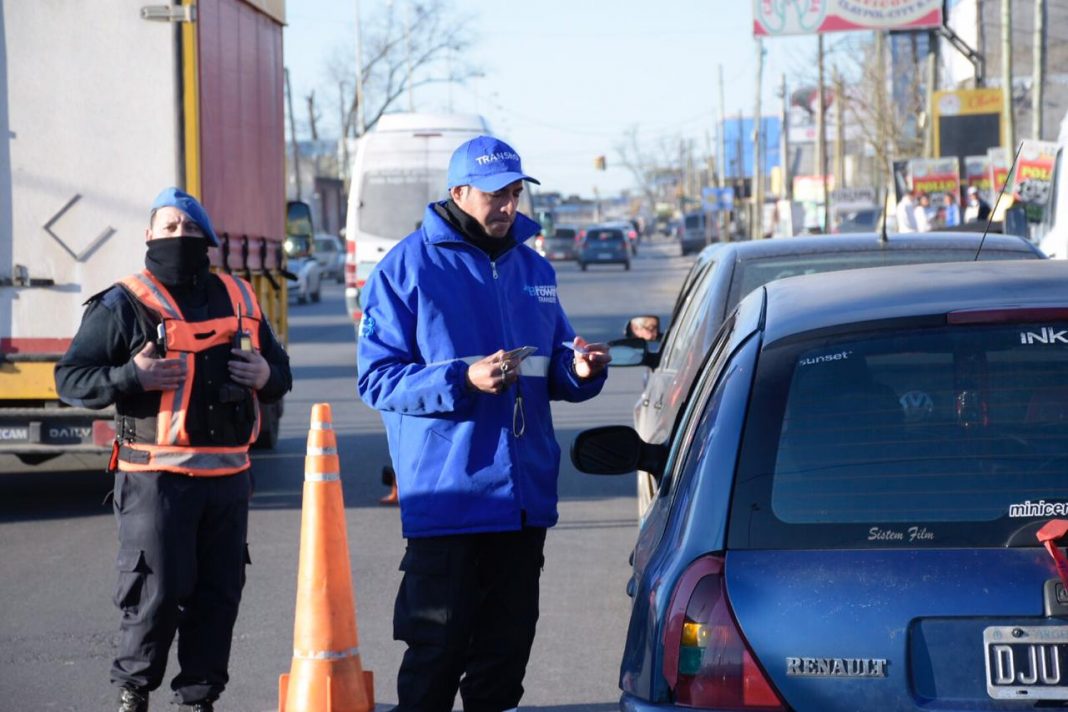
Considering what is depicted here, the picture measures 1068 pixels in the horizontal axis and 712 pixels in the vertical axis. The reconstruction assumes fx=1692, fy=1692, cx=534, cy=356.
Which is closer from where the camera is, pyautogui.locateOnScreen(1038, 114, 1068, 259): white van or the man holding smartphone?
the man holding smartphone

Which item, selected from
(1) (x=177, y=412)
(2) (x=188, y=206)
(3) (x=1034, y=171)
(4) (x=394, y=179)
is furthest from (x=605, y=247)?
(1) (x=177, y=412)

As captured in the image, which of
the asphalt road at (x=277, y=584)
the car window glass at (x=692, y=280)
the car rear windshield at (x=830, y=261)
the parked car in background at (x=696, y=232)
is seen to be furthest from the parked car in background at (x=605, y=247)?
the car rear windshield at (x=830, y=261)

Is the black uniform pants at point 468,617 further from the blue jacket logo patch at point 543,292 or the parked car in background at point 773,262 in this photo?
the parked car in background at point 773,262

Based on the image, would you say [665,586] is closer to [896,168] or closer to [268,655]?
[268,655]

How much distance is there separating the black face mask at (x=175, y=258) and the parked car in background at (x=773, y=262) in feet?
6.59

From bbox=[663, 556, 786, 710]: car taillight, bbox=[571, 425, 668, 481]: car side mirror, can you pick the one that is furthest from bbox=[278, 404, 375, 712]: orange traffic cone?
bbox=[663, 556, 786, 710]: car taillight

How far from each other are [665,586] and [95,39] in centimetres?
741

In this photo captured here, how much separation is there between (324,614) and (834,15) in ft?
122

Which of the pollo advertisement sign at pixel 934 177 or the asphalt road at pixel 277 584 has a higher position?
the pollo advertisement sign at pixel 934 177

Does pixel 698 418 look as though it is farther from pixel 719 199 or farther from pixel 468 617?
pixel 719 199

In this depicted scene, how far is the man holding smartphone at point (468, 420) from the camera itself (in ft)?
14.9

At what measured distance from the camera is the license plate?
121 inches

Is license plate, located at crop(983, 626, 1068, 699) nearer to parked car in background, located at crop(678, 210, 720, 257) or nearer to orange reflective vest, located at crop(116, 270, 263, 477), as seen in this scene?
orange reflective vest, located at crop(116, 270, 263, 477)

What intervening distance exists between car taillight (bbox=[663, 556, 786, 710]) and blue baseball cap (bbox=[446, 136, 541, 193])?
165cm
